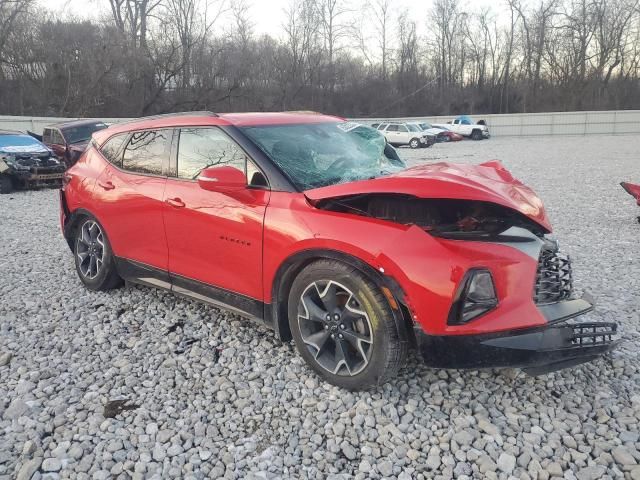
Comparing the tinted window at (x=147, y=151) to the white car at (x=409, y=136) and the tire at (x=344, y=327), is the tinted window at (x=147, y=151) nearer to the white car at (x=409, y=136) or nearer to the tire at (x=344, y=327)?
the tire at (x=344, y=327)

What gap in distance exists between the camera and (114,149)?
461 cm

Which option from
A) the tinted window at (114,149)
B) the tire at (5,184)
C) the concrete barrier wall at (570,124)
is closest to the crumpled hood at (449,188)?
the tinted window at (114,149)

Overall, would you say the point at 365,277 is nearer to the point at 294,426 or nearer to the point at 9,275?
the point at 294,426

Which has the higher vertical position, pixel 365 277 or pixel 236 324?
pixel 365 277

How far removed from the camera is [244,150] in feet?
11.4

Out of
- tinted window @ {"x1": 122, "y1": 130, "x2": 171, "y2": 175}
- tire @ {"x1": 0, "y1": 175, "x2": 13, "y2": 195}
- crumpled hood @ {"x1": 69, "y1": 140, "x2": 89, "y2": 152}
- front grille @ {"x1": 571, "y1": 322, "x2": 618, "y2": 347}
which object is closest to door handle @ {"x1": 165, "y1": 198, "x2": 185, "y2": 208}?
tinted window @ {"x1": 122, "y1": 130, "x2": 171, "y2": 175}

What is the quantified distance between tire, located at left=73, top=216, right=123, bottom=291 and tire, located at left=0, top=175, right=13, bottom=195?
8719mm

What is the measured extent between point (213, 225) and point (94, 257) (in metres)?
1.91

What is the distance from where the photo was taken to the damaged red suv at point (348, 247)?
8.63ft

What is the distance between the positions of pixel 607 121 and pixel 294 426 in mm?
41909

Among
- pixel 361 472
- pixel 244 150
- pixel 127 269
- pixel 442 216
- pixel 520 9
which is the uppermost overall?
pixel 520 9

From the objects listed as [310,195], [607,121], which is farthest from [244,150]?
[607,121]

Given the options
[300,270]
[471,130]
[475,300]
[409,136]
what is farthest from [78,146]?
[471,130]

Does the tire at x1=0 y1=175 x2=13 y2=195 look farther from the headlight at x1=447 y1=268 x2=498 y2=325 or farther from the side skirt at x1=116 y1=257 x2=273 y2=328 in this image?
the headlight at x1=447 y1=268 x2=498 y2=325
